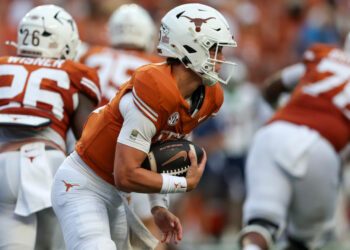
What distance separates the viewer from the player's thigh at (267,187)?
4867 mm

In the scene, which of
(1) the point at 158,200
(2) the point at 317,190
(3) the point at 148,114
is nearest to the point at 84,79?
Answer: (1) the point at 158,200

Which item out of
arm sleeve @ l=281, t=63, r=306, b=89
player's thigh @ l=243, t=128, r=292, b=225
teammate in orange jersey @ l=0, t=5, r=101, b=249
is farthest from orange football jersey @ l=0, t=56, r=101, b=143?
arm sleeve @ l=281, t=63, r=306, b=89

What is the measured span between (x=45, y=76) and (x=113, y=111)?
0.77 metres

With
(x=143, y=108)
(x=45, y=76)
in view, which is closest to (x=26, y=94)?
(x=45, y=76)

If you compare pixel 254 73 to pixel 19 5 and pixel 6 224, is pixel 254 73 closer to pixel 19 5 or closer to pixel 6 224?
pixel 19 5

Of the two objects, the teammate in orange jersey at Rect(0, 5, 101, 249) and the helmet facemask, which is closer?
the helmet facemask

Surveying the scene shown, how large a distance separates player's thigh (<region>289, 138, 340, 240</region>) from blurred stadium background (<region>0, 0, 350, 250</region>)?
1.82 metres

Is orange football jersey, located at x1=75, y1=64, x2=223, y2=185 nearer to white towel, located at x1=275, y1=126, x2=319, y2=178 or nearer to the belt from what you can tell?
the belt

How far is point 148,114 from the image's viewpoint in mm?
3119

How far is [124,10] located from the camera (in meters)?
5.75

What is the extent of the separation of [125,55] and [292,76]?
1.31m

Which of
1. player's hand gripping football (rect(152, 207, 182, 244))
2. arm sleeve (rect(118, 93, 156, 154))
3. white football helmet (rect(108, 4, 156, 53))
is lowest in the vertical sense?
player's hand gripping football (rect(152, 207, 182, 244))

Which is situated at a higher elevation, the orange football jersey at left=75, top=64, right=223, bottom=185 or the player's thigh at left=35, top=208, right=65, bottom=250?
the orange football jersey at left=75, top=64, right=223, bottom=185

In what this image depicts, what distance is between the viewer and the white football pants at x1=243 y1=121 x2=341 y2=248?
16.0 ft
